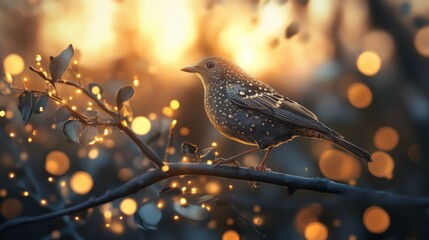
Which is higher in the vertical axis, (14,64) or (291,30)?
(291,30)

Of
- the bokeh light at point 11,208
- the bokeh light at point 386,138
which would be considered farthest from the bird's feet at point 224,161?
the bokeh light at point 11,208

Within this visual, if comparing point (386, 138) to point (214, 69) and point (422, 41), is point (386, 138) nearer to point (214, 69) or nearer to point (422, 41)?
point (422, 41)

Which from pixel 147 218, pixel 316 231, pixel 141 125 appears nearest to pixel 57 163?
pixel 141 125

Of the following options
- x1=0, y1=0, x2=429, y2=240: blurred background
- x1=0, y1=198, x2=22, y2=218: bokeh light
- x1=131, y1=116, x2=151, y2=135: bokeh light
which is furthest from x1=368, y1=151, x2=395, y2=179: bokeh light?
x1=0, y1=198, x2=22, y2=218: bokeh light

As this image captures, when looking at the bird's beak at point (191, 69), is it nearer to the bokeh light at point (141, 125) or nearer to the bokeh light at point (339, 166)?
the bokeh light at point (141, 125)

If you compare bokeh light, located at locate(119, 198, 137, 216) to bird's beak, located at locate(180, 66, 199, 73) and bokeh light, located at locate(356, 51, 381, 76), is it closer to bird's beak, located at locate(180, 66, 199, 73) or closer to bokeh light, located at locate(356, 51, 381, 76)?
bird's beak, located at locate(180, 66, 199, 73)

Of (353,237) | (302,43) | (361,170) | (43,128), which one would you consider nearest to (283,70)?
(302,43)
